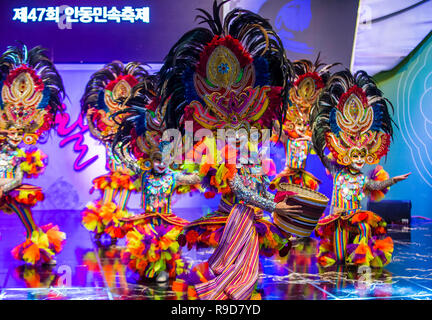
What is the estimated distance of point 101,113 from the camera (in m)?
5.94

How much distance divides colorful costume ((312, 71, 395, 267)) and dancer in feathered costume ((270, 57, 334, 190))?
40.4 inches

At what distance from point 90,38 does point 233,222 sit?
5129 millimetres

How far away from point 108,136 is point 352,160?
2635 mm

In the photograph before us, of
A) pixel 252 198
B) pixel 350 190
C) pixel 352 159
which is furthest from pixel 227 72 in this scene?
pixel 350 190

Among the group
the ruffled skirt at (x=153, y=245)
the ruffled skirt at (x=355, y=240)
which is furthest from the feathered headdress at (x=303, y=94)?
the ruffled skirt at (x=153, y=245)

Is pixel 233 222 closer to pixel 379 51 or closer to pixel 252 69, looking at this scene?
pixel 252 69

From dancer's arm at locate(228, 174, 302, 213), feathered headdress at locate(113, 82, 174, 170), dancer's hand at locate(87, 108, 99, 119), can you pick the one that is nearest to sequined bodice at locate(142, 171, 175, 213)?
feathered headdress at locate(113, 82, 174, 170)

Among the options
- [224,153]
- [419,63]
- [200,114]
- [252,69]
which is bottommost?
[224,153]

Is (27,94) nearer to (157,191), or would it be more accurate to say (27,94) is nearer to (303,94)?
(157,191)

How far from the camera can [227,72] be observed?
337cm

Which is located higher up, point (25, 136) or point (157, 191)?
point (25, 136)

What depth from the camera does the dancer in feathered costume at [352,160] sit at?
14.9 feet
